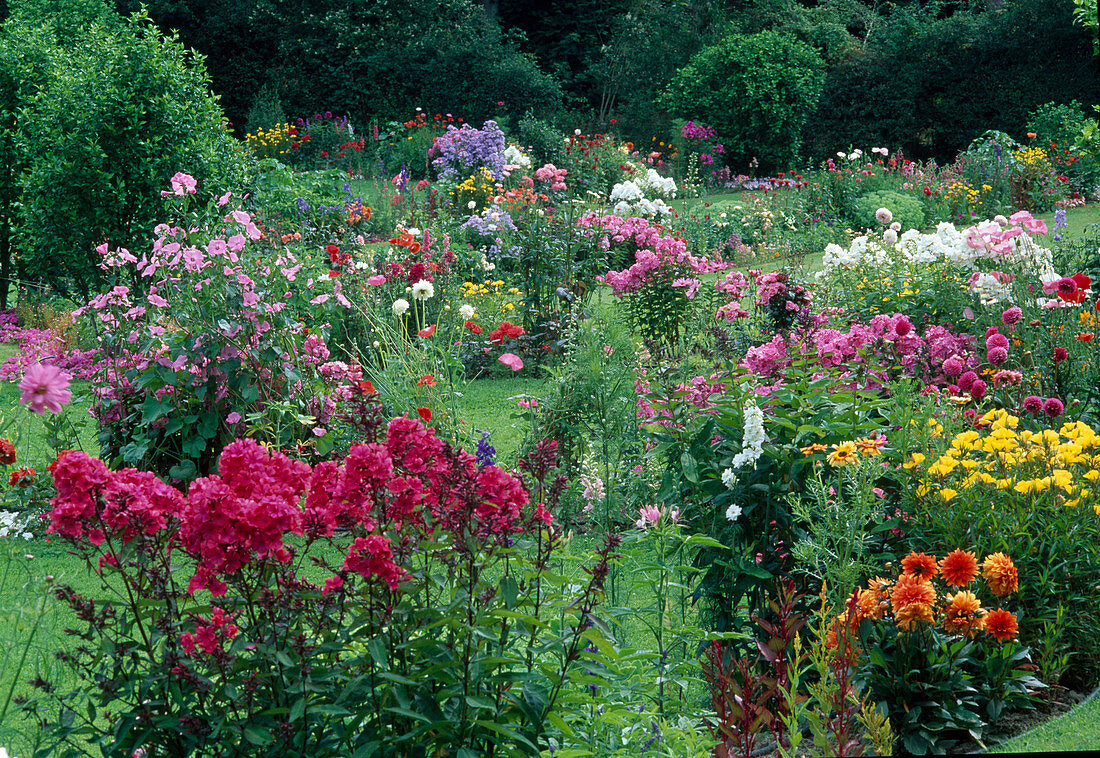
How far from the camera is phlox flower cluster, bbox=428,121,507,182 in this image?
10656 mm

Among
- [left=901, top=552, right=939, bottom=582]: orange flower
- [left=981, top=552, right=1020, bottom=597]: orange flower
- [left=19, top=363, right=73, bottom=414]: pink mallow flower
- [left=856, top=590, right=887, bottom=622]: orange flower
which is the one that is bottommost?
[left=856, top=590, right=887, bottom=622]: orange flower

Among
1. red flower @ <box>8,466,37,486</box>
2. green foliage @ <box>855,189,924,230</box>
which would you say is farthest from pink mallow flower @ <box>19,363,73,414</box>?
green foliage @ <box>855,189,924,230</box>

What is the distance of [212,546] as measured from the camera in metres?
1.76

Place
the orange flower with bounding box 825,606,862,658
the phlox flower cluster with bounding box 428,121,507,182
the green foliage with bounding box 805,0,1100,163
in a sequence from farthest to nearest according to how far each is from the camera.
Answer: the green foliage with bounding box 805,0,1100,163 < the phlox flower cluster with bounding box 428,121,507,182 < the orange flower with bounding box 825,606,862,658

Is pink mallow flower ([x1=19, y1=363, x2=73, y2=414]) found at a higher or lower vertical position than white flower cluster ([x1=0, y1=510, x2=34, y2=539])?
higher

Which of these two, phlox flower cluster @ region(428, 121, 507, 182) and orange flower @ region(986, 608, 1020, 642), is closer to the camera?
orange flower @ region(986, 608, 1020, 642)

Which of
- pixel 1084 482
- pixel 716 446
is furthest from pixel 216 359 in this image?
pixel 1084 482

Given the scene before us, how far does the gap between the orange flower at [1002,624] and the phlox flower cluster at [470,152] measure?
873 cm

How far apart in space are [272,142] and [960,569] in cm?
1463

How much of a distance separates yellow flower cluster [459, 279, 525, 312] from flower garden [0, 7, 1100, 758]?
36mm

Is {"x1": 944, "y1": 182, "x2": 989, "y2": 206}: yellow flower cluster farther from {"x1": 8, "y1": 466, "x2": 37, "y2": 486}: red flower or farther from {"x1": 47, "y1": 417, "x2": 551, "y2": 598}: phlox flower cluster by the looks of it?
{"x1": 47, "y1": 417, "x2": 551, "y2": 598}: phlox flower cluster

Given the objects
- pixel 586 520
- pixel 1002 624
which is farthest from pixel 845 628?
pixel 586 520

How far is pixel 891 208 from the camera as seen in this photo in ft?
34.6

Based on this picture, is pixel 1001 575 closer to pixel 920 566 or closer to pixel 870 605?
pixel 920 566
